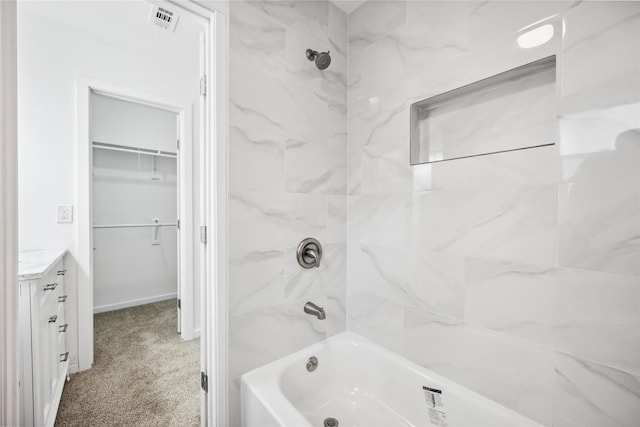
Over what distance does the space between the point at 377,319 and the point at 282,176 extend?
99 cm

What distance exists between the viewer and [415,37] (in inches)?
54.7

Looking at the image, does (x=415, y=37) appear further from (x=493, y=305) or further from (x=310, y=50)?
(x=493, y=305)

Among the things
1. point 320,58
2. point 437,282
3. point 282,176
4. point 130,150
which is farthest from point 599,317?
point 130,150

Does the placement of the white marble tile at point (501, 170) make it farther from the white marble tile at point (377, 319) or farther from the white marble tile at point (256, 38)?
the white marble tile at point (256, 38)

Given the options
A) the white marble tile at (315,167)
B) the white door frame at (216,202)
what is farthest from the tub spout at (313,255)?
the white door frame at (216,202)

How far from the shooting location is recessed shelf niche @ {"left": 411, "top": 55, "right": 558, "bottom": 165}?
1.07 m

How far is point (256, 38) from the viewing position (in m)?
1.35

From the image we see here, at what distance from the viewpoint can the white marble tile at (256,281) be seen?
1292 millimetres

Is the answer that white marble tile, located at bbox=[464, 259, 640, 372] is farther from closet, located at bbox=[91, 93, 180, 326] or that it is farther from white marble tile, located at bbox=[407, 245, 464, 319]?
closet, located at bbox=[91, 93, 180, 326]

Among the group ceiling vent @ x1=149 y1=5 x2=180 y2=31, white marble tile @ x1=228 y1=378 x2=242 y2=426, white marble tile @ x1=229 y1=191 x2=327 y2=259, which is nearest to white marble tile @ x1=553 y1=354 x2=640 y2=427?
white marble tile @ x1=229 y1=191 x2=327 y2=259

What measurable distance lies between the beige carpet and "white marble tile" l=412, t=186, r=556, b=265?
1752 millimetres

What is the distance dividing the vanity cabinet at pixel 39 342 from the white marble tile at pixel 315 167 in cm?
131

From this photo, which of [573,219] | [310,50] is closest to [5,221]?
[310,50]

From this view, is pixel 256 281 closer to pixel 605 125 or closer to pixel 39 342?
pixel 39 342
